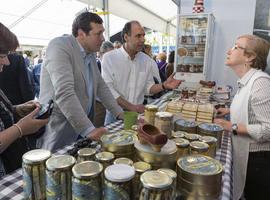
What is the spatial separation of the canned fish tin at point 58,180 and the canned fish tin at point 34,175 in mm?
41

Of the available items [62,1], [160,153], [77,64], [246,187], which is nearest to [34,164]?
[160,153]

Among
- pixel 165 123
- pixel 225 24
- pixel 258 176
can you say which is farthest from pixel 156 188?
pixel 225 24

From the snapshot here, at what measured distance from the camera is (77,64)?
59.0 inches

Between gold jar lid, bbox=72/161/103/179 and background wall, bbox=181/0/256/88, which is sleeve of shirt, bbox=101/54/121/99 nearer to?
gold jar lid, bbox=72/161/103/179

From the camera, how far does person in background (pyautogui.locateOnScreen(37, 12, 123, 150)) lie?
1322 mm

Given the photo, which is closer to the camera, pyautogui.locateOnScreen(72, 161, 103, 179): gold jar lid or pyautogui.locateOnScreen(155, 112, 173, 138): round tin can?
pyautogui.locateOnScreen(72, 161, 103, 179): gold jar lid

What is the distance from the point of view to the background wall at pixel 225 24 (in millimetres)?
3799

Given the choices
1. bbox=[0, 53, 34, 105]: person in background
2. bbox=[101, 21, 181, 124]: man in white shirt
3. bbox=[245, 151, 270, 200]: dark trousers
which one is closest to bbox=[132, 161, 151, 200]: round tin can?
bbox=[245, 151, 270, 200]: dark trousers

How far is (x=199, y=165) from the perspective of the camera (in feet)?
2.61

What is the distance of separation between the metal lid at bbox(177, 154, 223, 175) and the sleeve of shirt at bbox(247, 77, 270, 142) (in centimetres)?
65

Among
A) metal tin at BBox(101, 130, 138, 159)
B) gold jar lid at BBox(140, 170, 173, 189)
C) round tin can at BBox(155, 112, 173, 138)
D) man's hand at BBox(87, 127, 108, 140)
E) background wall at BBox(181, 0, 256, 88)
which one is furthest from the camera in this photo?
background wall at BBox(181, 0, 256, 88)

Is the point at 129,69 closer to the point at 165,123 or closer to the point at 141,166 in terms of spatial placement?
the point at 165,123

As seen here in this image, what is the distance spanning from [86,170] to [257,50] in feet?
4.57

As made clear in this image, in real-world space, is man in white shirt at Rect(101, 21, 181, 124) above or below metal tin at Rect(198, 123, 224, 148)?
above
